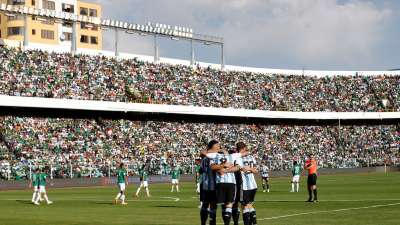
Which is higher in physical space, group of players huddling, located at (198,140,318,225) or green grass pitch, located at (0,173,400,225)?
group of players huddling, located at (198,140,318,225)

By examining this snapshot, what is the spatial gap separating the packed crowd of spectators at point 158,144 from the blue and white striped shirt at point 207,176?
42049mm

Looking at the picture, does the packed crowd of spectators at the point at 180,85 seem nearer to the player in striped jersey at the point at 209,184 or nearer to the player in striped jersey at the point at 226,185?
the player in striped jersey at the point at 209,184

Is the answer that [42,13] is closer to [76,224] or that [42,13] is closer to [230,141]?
[230,141]

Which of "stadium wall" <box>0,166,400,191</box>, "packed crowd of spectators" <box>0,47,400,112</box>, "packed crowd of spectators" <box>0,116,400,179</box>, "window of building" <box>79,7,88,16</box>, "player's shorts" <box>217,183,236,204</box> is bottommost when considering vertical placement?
"stadium wall" <box>0,166,400,191</box>

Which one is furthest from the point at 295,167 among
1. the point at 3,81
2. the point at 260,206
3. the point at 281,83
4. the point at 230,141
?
the point at 281,83

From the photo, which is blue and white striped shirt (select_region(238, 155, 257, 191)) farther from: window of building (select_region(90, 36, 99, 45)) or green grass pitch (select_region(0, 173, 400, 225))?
window of building (select_region(90, 36, 99, 45))

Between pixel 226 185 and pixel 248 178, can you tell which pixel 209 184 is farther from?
pixel 248 178

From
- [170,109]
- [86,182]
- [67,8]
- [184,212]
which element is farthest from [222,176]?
[67,8]

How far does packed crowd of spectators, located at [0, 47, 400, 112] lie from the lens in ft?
239

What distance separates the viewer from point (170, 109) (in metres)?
82.1

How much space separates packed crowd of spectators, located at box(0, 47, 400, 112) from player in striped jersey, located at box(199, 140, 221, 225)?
1990 inches

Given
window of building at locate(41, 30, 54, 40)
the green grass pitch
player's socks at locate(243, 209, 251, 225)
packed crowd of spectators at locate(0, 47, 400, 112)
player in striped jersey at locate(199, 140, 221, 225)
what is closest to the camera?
player in striped jersey at locate(199, 140, 221, 225)

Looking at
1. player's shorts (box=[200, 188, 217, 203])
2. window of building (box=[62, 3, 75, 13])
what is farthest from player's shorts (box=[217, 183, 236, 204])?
window of building (box=[62, 3, 75, 13])

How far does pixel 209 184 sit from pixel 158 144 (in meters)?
56.7
